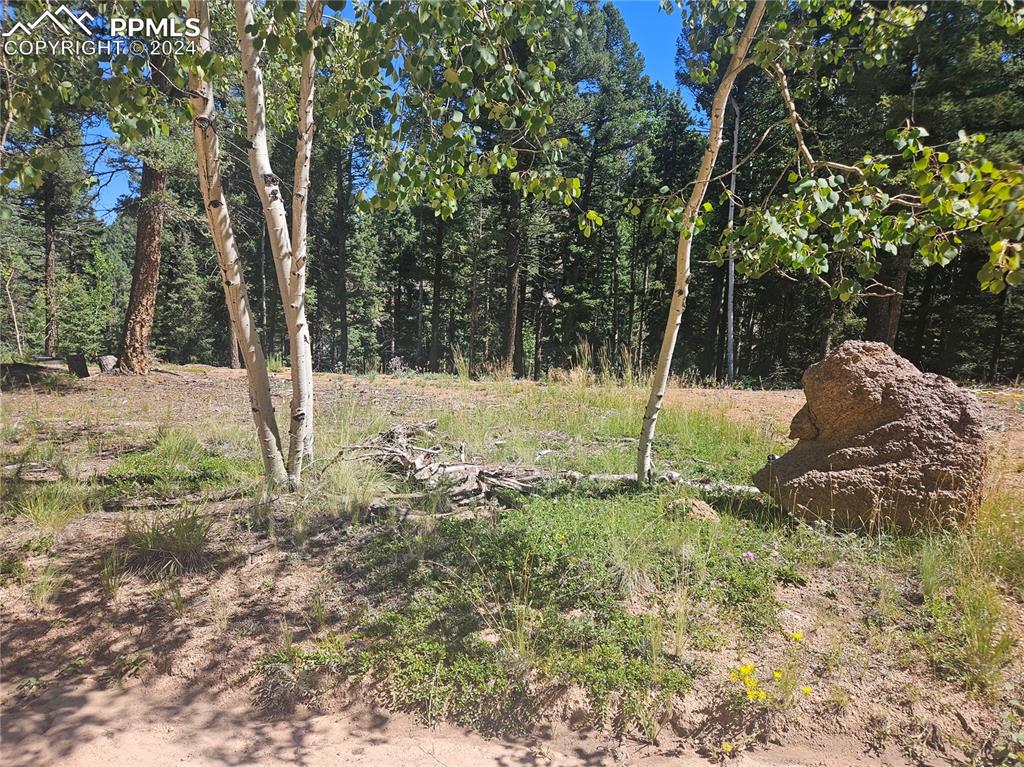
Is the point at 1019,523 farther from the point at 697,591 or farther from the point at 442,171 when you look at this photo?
the point at 442,171

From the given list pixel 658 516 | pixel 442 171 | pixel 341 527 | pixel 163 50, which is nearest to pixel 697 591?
pixel 658 516

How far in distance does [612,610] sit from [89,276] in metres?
50.7

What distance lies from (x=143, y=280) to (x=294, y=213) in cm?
909

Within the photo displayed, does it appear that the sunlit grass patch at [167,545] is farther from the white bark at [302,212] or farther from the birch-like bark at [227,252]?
the white bark at [302,212]

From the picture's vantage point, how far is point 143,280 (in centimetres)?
1098

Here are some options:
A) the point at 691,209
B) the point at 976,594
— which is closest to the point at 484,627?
the point at 976,594

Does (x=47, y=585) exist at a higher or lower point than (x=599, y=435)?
lower

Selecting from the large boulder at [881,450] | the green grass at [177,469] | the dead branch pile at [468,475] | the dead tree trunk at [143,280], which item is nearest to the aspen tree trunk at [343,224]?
the dead tree trunk at [143,280]

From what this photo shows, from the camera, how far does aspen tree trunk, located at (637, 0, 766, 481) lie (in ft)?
12.7

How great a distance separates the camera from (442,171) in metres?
3.53

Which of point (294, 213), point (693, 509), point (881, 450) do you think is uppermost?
point (294, 213)

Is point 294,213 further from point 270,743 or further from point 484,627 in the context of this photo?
point 270,743

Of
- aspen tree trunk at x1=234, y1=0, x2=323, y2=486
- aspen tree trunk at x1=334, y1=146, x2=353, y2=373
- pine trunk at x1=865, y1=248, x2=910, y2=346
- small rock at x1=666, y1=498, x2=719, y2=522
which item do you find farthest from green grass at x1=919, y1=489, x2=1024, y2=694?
aspen tree trunk at x1=334, y1=146, x2=353, y2=373

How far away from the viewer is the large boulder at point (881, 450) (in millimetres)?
3846
